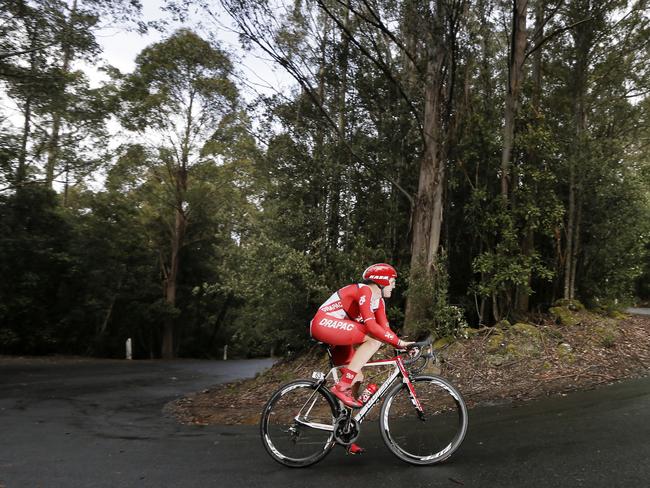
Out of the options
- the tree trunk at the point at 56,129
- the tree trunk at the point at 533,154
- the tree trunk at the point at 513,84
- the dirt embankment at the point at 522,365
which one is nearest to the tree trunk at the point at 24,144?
the tree trunk at the point at 56,129

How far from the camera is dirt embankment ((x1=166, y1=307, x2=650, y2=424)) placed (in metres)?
7.90

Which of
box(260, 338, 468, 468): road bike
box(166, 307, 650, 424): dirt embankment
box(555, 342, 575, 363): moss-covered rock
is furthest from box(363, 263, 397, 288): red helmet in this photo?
box(555, 342, 575, 363): moss-covered rock

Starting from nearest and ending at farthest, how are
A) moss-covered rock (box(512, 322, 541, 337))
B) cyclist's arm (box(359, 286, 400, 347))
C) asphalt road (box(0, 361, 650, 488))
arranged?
asphalt road (box(0, 361, 650, 488)) → cyclist's arm (box(359, 286, 400, 347)) → moss-covered rock (box(512, 322, 541, 337))

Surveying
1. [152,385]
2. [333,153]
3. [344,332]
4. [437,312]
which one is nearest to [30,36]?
[333,153]

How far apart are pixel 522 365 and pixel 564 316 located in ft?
10.5

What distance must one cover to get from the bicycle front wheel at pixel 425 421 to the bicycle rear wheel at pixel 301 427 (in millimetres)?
533

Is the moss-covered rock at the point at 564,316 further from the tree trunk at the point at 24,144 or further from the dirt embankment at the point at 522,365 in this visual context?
the tree trunk at the point at 24,144

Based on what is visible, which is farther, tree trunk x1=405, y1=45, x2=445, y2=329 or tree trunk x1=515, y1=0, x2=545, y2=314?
tree trunk x1=515, y1=0, x2=545, y2=314

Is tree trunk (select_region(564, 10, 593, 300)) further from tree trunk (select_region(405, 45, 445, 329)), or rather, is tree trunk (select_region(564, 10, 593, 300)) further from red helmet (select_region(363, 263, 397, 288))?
red helmet (select_region(363, 263, 397, 288))

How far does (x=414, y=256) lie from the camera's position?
1124 centimetres

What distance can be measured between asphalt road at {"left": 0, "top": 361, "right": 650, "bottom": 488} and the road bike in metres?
0.18

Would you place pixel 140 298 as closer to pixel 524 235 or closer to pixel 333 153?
pixel 333 153

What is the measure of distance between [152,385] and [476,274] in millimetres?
9069

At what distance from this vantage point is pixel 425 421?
4309 mm
